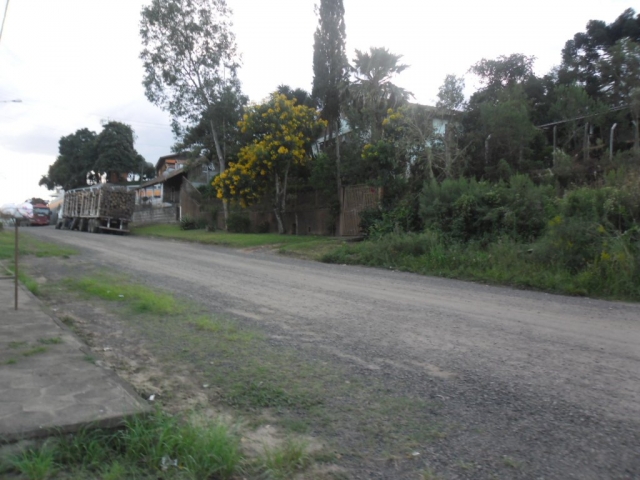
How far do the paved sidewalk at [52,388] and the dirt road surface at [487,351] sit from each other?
79.7 inches

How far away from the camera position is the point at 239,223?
102 feet

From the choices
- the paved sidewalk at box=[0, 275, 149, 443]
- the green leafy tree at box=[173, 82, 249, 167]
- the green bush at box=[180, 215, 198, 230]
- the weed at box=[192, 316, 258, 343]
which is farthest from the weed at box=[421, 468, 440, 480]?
the green bush at box=[180, 215, 198, 230]

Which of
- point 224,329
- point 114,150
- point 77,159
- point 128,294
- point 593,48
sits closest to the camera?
point 224,329

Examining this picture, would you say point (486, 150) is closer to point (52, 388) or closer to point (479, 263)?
point (479, 263)

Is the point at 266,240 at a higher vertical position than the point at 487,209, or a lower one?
lower

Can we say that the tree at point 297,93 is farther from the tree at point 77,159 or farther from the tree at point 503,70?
the tree at point 77,159

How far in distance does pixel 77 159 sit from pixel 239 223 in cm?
4684

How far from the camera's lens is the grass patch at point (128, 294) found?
29.0ft

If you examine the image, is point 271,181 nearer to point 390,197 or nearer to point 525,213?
point 390,197

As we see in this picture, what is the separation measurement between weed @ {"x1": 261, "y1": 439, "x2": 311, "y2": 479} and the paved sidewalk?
1.06 m

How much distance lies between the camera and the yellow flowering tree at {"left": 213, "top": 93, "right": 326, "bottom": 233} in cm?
2622

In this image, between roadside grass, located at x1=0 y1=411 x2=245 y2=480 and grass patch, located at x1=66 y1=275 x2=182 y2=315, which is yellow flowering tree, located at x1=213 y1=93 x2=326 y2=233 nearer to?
grass patch, located at x1=66 y1=275 x2=182 y2=315

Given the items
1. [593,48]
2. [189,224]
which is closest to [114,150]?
[189,224]

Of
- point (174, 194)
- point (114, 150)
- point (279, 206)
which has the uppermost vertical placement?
point (114, 150)
